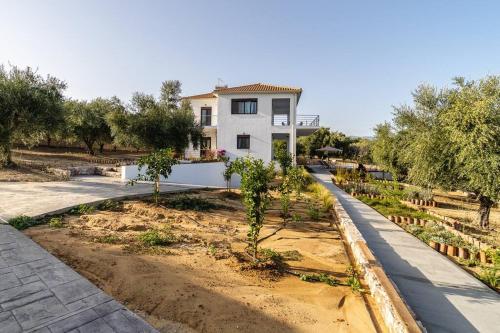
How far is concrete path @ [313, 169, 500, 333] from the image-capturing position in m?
3.69

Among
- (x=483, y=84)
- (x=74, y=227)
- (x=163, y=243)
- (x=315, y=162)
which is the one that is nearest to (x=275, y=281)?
(x=163, y=243)

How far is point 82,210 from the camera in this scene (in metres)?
8.18

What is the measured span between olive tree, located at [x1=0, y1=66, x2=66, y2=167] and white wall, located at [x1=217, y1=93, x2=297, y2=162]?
1207 centimetres

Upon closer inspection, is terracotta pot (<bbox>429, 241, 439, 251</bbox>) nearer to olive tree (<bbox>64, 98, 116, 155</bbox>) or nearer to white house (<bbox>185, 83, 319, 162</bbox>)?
white house (<bbox>185, 83, 319, 162</bbox>)

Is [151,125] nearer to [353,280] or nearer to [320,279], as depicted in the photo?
[320,279]

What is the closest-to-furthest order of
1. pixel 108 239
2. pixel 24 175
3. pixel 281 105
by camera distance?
1. pixel 108 239
2. pixel 24 175
3. pixel 281 105

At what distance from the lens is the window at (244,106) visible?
2422cm

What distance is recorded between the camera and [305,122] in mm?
24141

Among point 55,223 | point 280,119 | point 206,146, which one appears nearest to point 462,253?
point 55,223

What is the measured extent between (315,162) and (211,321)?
33832mm

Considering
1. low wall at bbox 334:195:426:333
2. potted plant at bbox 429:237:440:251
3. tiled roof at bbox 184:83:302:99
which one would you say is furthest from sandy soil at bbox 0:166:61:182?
potted plant at bbox 429:237:440:251

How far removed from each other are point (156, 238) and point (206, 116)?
2178 cm

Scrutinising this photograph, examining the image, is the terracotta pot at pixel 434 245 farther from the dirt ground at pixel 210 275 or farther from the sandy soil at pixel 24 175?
the sandy soil at pixel 24 175

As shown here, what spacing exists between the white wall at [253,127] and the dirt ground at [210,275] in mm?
16480
